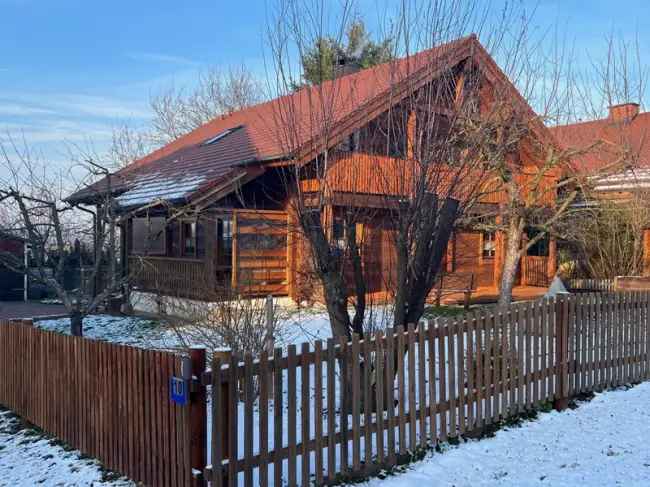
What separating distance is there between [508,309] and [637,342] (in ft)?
8.80

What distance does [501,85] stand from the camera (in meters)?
7.27

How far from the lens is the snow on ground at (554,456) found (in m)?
4.57

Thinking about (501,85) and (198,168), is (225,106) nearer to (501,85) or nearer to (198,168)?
(198,168)

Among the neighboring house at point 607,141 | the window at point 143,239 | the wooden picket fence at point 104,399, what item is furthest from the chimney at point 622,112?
the window at point 143,239

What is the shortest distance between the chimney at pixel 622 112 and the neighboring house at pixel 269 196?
1739 mm

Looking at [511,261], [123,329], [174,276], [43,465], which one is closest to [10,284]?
[174,276]

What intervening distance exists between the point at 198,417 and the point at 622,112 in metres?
9.49

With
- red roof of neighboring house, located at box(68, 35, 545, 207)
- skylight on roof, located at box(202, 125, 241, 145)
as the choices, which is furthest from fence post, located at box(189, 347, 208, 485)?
skylight on roof, located at box(202, 125, 241, 145)

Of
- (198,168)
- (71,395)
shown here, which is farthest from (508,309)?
Result: (198,168)

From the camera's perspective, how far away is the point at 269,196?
10977mm

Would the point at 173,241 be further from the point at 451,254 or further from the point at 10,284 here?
the point at 451,254

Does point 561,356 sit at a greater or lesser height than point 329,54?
lesser

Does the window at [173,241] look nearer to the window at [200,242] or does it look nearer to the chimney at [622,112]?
the window at [200,242]

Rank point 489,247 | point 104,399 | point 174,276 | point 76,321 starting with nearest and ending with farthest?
point 104,399, point 76,321, point 174,276, point 489,247
